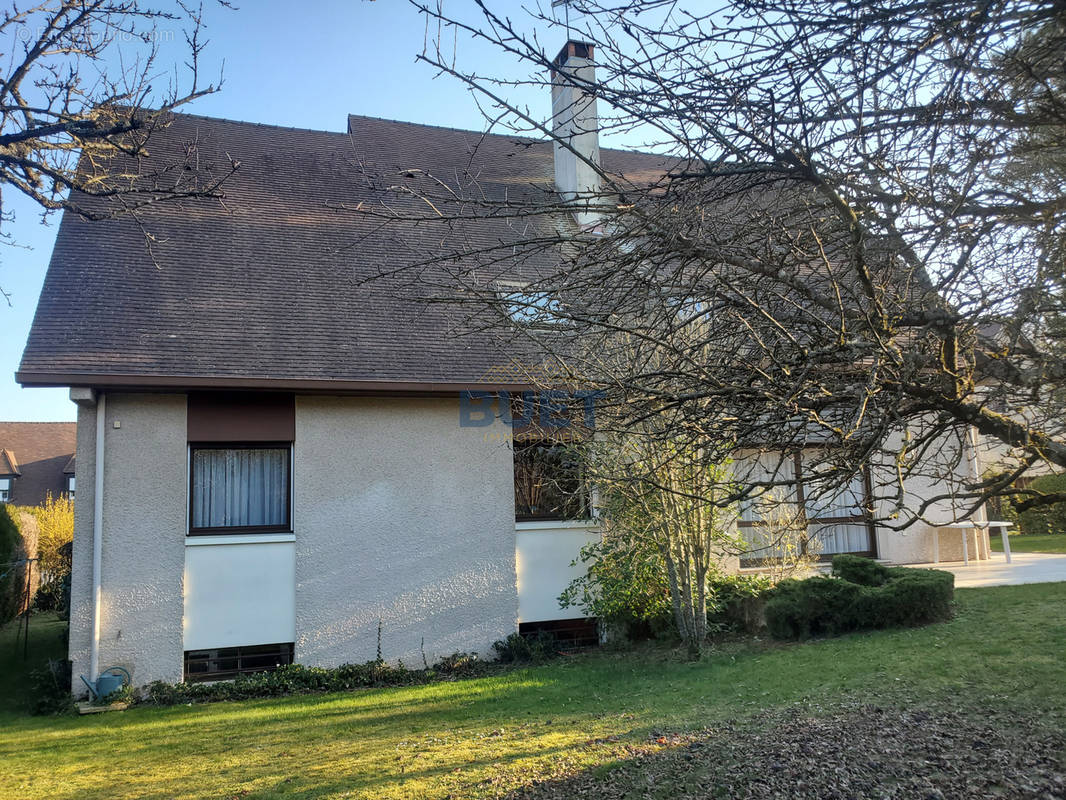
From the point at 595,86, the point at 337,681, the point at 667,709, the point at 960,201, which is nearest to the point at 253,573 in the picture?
the point at 337,681

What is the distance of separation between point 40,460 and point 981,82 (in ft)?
162

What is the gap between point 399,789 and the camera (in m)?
5.27

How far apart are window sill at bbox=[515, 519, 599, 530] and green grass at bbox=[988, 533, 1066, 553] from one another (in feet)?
38.8

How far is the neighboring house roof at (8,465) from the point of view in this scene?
41.4 m

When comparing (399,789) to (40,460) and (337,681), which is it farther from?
(40,460)

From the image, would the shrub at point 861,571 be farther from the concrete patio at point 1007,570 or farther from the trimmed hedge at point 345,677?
the trimmed hedge at point 345,677

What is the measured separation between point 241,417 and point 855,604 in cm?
777

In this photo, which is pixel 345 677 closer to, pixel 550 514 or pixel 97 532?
pixel 97 532

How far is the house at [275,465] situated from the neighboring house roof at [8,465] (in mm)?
37037

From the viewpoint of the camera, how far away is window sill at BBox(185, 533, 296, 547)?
9.66 meters

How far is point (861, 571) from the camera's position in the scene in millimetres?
10188

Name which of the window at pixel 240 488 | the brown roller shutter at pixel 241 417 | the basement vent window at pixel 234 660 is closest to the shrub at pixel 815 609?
the basement vent window at pixel 234 660

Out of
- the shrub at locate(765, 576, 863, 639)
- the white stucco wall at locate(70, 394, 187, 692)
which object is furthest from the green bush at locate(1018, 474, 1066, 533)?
the white stucco wall at locate(70, 394, 187, 692)

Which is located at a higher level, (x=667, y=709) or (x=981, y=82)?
(x=981, y=82)
